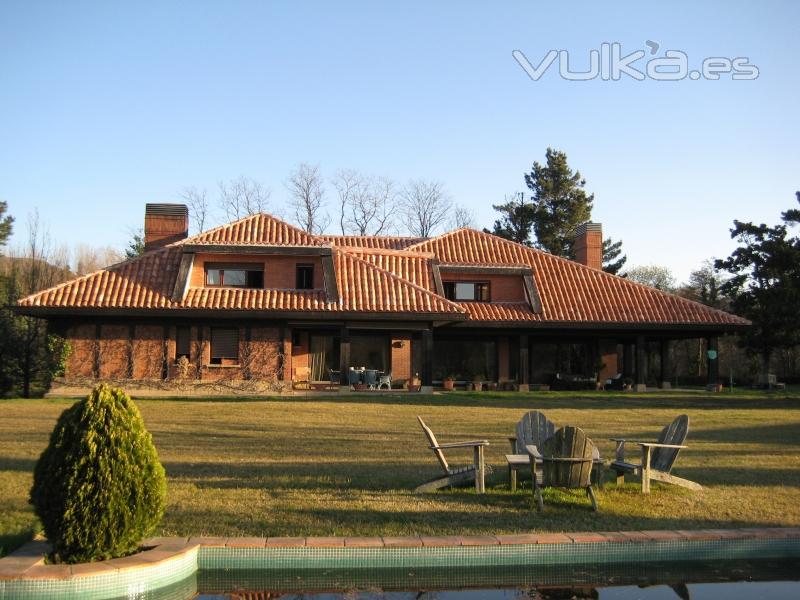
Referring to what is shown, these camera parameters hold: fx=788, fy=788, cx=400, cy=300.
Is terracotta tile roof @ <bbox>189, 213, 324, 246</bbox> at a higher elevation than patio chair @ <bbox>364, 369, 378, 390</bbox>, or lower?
higher

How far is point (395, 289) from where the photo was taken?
28.4 m

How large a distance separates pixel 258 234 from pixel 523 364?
37.1 ft

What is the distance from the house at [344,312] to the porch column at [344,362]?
59 mm

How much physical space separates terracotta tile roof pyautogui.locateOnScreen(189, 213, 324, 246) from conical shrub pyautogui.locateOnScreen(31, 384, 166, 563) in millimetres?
22335

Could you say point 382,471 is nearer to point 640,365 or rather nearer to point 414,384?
point 414,384

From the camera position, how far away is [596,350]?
3288cm

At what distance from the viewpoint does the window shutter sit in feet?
91.5

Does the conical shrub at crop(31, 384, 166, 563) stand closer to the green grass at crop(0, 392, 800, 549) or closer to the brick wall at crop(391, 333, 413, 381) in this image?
the green grass at crop(0, 392, 800, 549)

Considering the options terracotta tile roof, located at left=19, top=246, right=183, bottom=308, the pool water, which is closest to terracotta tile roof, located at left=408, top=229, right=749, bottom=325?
terracotta tile roof, located at left=19, top=246, right=183, bottom=308

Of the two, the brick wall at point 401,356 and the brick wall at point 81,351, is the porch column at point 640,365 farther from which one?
the brick wall at point 81,351

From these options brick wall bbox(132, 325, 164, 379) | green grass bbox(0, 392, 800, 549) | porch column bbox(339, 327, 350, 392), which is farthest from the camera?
brick wall bbox(132, 325, 164, 379)

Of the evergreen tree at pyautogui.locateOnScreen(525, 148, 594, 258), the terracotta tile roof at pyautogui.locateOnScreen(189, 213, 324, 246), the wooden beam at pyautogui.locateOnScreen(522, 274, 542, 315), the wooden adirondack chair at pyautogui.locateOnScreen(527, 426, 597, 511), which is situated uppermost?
the evergreen tree at pyautogui.locateOnScreen(525, 148, 594, 258)

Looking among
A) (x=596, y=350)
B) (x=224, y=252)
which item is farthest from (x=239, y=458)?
(x=596, y=350)

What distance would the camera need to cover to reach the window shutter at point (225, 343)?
27.9 m
